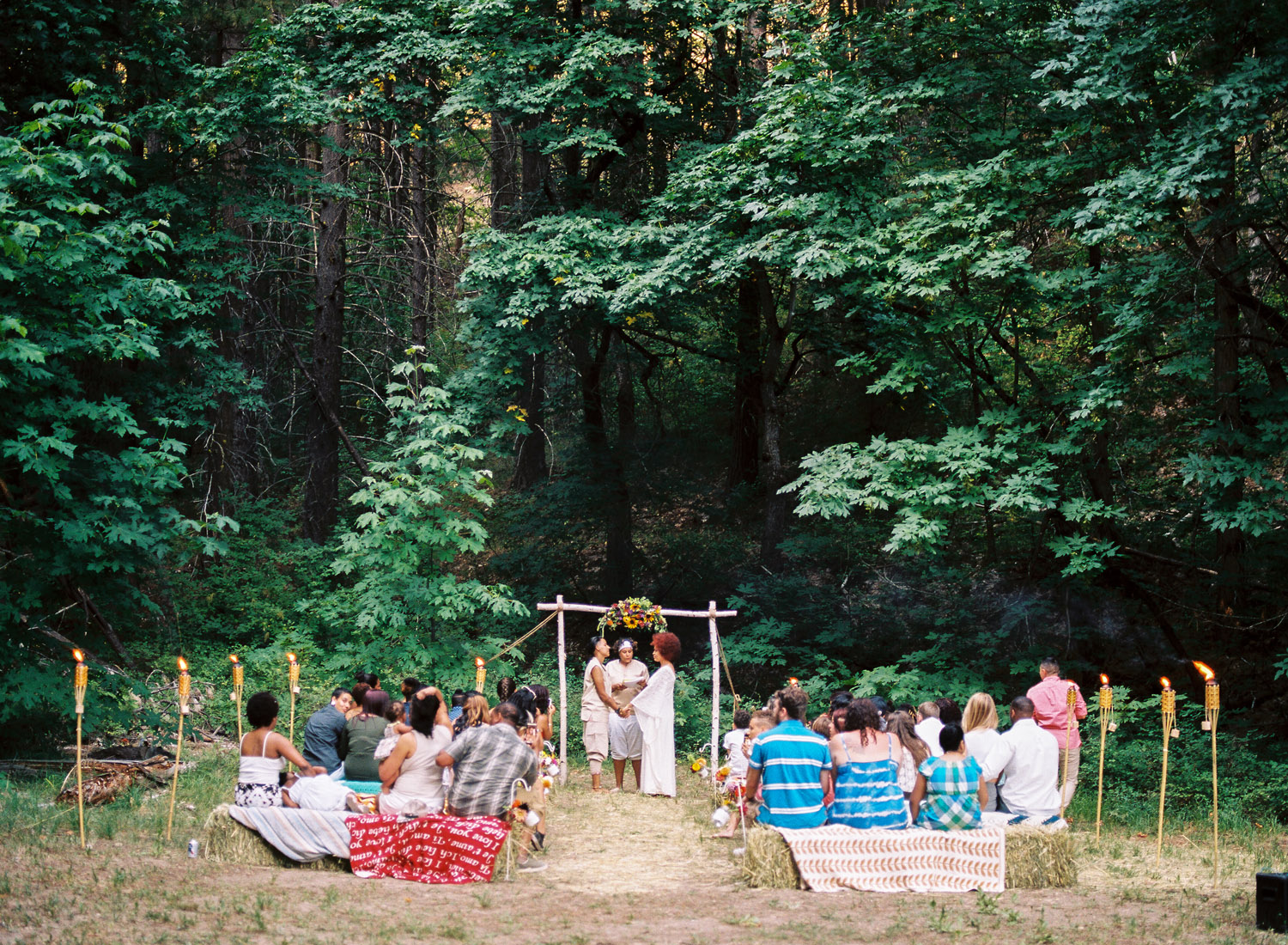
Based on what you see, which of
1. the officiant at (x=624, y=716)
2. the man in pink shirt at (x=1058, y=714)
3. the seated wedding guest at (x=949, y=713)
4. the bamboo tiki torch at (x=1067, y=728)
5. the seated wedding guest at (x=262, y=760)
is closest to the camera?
the seated wedding guest at (x=262, y=760)

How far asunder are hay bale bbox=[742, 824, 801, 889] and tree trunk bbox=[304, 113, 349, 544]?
43.3 ft

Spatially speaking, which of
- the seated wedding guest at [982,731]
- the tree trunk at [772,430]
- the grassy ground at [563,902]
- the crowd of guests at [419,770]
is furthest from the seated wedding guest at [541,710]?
the tree trunk at [772,430]

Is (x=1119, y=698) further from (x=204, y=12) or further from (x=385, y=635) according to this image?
(x=204, y=12)

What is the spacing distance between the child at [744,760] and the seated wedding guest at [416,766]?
2.39m

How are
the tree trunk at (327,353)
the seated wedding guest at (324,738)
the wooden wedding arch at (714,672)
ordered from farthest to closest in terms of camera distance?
1. the tree trunk at (327,353)
2. the wooden wedding arch at (714,672)
3. the seated wedding guest at (324,738)

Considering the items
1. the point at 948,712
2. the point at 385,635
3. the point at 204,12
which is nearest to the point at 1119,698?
the point at 948,712

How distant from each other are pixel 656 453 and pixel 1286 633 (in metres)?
9.92

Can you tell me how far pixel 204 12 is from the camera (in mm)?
17203

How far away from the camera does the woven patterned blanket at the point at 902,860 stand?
7246 mm

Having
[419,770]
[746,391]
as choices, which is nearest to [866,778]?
[419,770]

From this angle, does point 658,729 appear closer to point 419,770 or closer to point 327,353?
point 419,770

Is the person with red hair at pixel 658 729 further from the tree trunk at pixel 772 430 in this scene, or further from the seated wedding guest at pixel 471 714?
the tree trunk at pixel 772 430

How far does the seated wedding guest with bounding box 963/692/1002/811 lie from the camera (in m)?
7.91

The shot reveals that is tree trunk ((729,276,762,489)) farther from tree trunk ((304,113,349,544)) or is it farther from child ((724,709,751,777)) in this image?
child ((724,709,751,777))
